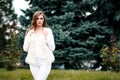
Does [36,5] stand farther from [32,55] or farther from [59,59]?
[32,55]

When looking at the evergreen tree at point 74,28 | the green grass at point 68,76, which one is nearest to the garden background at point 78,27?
the evergreen tree at point 74,28

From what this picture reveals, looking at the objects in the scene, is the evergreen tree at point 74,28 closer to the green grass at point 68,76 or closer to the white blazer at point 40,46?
the green grass at point 68,76

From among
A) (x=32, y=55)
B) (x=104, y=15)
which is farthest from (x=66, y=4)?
(x=32, y=55)

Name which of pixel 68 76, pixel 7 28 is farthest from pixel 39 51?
pixel 7 28

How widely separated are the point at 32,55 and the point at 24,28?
9.75 m

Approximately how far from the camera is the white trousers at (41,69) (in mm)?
9586

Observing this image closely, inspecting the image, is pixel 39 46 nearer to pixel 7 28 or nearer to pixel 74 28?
pixel 7 28

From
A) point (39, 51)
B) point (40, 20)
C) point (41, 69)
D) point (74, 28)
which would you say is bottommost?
point (74, 28)

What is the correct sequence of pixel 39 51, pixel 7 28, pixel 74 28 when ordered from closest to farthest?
pixel 39 51
pixel 7 28
pixel 74 28

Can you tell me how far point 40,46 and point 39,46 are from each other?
22mm

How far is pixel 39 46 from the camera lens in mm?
9883

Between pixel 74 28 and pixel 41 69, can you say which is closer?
pixel 41 69

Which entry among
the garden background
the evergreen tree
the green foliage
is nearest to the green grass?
the green foliage

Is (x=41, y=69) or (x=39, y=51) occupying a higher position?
(x=39, y=51)
